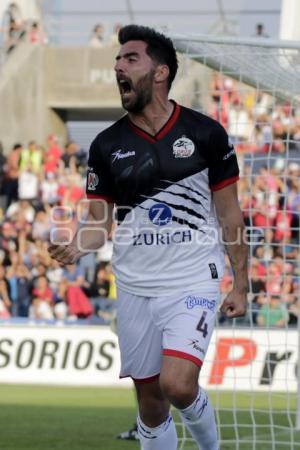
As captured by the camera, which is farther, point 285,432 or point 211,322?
point 285,432

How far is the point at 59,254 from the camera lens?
6.07m

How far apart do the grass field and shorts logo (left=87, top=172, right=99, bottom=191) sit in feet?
10.3

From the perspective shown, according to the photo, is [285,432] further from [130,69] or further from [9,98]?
[9,98]

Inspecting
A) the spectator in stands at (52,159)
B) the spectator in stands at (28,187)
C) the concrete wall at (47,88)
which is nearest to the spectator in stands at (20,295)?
the spectator in stands at (28,187)

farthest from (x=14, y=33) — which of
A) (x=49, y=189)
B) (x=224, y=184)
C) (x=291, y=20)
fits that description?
(x=224, y=184)

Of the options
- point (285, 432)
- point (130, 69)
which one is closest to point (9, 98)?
point (285, 432)

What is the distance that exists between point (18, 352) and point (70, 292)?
1491mm

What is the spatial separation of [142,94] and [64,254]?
96 cm

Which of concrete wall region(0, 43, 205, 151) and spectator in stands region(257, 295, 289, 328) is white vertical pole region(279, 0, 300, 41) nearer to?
spectator in stands region(257, 295, 289, 328)

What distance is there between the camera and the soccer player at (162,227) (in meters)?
6.07

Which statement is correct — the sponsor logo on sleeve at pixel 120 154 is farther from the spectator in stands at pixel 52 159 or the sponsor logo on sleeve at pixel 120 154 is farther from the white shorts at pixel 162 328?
the spectator in stands at pixel 52 159

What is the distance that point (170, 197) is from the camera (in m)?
6.10

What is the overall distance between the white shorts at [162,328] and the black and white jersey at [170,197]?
6 centimetres

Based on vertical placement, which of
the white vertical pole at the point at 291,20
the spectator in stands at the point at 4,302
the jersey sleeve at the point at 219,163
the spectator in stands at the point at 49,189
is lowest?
the spectator in stands at the point at 4,302
